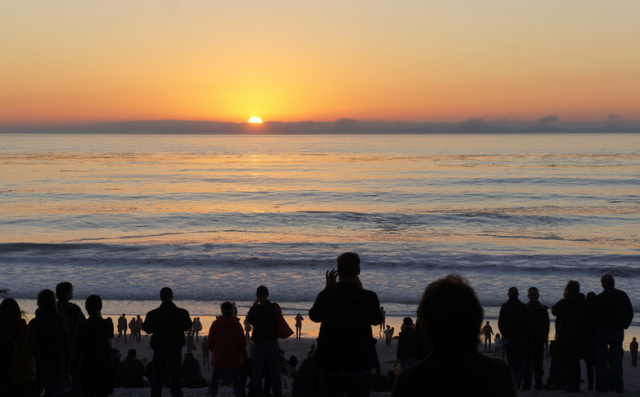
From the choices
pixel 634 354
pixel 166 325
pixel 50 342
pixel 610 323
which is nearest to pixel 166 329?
pixel 166 325

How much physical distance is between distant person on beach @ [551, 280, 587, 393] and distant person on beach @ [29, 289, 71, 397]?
6.18 meters

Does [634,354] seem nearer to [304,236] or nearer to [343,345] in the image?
[343,345]

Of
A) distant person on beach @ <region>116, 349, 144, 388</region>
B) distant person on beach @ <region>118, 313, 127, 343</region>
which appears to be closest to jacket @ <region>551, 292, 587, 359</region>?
distant person on beach @ <region>116, 349, 144, 388</region>

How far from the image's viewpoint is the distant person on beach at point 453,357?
6.42 ft

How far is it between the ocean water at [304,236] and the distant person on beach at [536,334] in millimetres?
7374

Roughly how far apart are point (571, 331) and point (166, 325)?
549 cm

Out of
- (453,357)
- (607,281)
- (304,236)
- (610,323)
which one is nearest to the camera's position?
(453,357)

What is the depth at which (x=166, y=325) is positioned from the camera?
6.41 meters

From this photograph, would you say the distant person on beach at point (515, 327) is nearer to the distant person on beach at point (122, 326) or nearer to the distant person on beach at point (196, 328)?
the distant person on beach at point (196, 328)

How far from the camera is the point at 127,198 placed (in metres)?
47.6

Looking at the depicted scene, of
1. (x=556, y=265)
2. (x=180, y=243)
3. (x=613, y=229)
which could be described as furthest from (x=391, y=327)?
(x=613, y=229)

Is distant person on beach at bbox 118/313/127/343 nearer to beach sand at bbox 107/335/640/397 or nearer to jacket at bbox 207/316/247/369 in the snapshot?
beach sand at bbox 107/335/640/397

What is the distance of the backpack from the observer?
15.6 ft

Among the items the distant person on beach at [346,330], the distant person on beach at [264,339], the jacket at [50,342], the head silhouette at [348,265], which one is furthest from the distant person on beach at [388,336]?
the head silhouette at [348,265]
